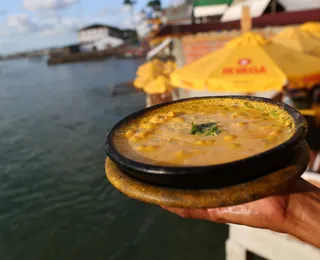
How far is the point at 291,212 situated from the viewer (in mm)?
1673

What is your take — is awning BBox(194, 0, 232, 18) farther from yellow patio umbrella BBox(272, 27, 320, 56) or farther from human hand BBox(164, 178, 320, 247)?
human hand BBox(164, 178, 320, 247)

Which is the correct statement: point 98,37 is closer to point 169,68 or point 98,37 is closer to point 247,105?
point 169,68

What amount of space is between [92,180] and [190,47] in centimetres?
637

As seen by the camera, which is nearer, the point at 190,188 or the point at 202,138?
the point at 190,188

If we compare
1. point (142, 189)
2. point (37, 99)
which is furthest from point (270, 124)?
point (37, 99)

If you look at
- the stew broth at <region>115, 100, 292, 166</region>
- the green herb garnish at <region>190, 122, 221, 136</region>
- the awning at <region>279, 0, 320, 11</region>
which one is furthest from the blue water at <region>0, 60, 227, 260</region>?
the awning at <region>279, 0, 320, 11</region>

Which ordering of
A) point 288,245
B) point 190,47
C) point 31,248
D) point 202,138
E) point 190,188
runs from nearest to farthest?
point 190,188
point 202,138
point 288,245
point 31,248
point 190,47

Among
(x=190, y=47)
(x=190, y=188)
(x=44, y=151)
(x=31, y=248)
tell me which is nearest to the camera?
(x=190, y=188)

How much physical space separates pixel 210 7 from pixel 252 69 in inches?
580

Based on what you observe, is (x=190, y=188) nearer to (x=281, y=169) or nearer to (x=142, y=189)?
(x=142, y=189)

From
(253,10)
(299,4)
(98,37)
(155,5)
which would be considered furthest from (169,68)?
(98,37)

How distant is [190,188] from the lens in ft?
4.26

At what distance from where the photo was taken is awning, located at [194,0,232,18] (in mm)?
18188

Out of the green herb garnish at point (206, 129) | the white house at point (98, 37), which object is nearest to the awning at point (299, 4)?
the green herb garnish at point (206, 129)
